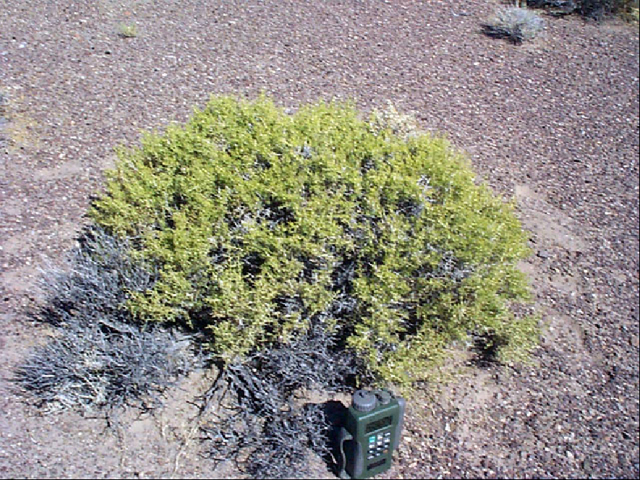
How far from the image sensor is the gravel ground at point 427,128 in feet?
11.6

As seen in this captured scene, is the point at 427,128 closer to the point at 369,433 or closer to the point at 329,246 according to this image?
the point at 329,246

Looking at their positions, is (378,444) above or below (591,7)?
below

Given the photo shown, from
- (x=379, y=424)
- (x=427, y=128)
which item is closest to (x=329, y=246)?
(x=379, y=424)

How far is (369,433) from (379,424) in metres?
0.06

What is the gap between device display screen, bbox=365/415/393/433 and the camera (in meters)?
3.21

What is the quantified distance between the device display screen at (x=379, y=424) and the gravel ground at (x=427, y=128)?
34 cm

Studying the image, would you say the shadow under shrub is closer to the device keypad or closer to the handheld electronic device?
the handheld electronic device

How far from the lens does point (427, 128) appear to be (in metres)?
6.27

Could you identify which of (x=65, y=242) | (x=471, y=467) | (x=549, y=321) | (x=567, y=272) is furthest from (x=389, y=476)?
(x=65, y=242)

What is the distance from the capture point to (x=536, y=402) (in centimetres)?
376

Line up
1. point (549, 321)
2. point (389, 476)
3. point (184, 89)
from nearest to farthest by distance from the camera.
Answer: point (389, 476), point (549, 321), point (184, 89)

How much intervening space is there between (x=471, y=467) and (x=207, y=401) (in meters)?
1.34

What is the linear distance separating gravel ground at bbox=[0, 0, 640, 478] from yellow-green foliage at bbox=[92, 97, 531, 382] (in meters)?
0.44

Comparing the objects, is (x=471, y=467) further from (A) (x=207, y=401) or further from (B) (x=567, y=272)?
(B) (x=567, y=272)
